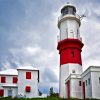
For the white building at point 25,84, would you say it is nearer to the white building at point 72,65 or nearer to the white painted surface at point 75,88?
the white building at point 72,65

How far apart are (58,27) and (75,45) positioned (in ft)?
23.4

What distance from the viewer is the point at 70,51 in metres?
49.6

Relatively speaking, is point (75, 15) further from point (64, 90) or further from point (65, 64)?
point (64, 90)

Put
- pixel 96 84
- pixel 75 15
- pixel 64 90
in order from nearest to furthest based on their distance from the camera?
pixel 96 84 < pixel 64 90 < pixel 75 15

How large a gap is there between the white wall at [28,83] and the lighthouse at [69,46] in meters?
4.61

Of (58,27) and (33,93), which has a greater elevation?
(58,27)

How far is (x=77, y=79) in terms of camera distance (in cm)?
4559

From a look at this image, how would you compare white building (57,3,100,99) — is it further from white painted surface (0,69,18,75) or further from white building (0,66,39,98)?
white painted surface (0,69,18,75)

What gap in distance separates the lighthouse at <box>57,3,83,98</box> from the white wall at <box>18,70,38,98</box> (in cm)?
461

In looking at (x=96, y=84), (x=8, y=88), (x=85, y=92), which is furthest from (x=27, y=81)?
(x=96, y=84)

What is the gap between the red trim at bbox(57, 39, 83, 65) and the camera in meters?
49.4

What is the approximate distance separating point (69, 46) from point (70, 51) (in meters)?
0.92

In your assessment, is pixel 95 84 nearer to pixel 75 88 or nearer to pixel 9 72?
pixel 75 88

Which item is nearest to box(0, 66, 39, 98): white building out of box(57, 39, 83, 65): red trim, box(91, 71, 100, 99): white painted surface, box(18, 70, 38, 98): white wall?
box(18, 70, 38, 98): white wall
